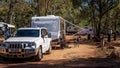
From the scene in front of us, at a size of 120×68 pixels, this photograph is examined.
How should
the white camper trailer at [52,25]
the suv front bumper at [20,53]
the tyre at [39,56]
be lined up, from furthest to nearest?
the white camper trailer at [52,25]
the tyre at [39,56]
the suv front bumper at [20,53]

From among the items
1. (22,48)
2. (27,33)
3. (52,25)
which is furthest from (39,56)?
(52,25)

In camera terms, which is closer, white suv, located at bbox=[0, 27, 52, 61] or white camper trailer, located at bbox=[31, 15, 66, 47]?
white suv, located at bbox=[0, 27, 52, 61]

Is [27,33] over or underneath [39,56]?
over

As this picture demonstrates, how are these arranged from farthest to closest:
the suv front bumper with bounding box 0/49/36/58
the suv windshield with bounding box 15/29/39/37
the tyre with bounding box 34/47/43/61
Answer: the suv windshield with bounding box 15/29/39/37
the tyre with bounding box 34/47/43/61
the suv front bumper with bounding box 0/49/36/58

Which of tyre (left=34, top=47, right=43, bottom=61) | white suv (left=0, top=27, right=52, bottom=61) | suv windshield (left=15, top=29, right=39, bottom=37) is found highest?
suv windshield (left=15, top=29, right=39, bottom=37)

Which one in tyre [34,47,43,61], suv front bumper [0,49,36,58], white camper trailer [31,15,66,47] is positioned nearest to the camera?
suv front bumper [0,49,36,58]

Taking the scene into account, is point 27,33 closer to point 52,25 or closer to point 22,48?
point 22,48

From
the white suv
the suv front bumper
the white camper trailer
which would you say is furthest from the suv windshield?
the white camper trailer

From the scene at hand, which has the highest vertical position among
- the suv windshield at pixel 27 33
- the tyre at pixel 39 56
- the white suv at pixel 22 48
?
the suv windshield at pixel 27 33

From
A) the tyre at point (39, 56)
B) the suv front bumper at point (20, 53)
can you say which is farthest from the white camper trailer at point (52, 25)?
the suv front bumper at point (20, 53)

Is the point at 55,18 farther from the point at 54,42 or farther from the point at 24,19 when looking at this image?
the point at 24,19

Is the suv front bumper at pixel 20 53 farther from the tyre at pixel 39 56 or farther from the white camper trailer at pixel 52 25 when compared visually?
the white camper trailer at pixel 52 25

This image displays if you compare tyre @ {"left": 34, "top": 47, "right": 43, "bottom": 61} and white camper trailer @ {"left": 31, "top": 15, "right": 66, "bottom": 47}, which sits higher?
white camper trailer @ {"left": 31, "top": 15, "right": 66, "bottom": 47}

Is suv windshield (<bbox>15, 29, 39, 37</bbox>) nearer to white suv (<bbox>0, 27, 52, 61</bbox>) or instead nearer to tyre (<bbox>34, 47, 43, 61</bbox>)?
white suv (<bbox>0, 27, 52, 61</bbox>)
